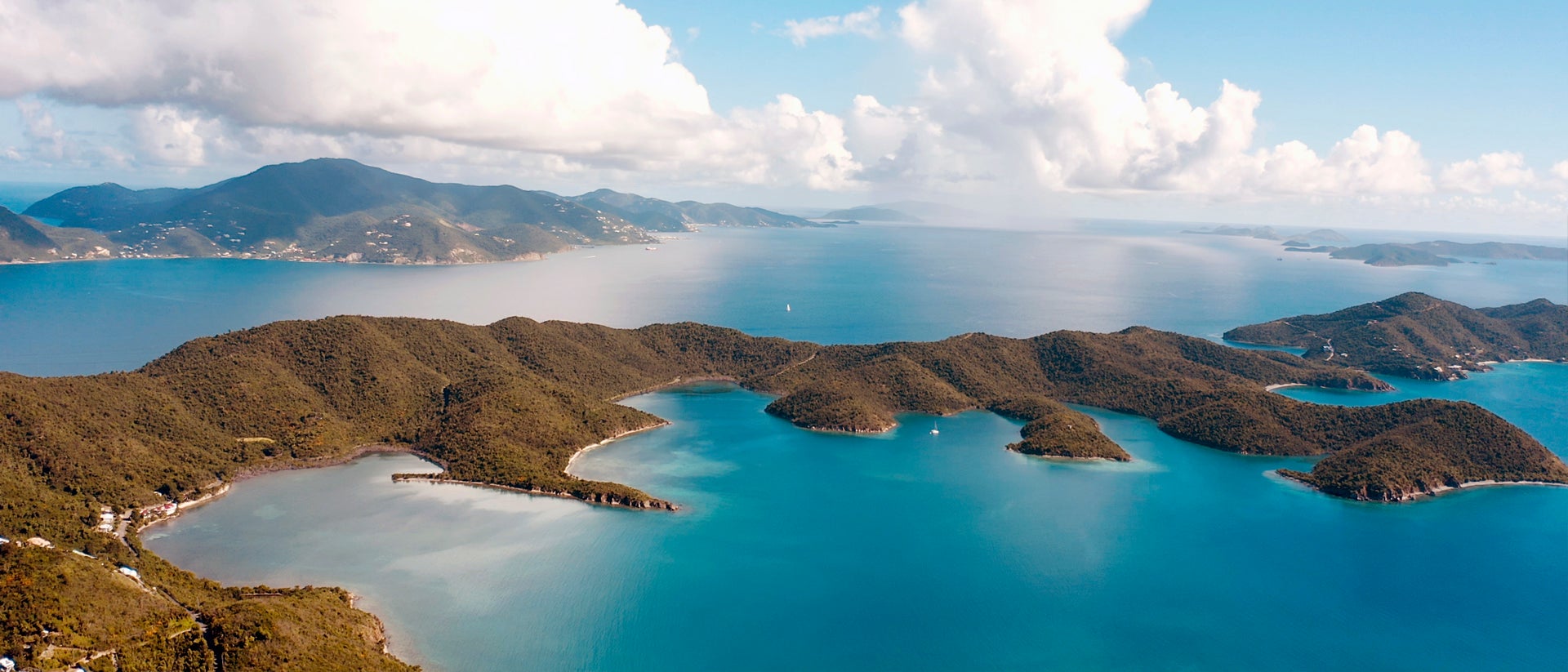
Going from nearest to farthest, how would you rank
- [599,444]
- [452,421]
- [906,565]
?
[906,565]
[452,421]
[599,444]

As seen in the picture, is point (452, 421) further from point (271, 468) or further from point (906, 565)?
point (906, 565)

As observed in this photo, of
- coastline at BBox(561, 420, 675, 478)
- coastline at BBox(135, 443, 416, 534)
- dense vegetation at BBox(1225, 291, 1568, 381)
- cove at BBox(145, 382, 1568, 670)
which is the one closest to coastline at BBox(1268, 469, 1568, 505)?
cove at BBox(145, 382, 1568, 670)

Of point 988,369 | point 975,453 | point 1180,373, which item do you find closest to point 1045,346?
point 988,369

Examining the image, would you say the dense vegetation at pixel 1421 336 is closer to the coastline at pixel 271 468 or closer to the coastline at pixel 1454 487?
the coastline at pixel 1454 487

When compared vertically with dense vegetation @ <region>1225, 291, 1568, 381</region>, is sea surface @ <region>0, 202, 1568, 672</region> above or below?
below

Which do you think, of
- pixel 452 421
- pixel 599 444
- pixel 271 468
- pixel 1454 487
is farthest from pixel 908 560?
pixel 1454 487

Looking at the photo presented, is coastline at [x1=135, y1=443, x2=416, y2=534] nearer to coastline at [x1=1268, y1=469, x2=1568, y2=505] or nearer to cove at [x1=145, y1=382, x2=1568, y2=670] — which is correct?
cove at [x1=145, y1=382, x2=1568, y2=670]
